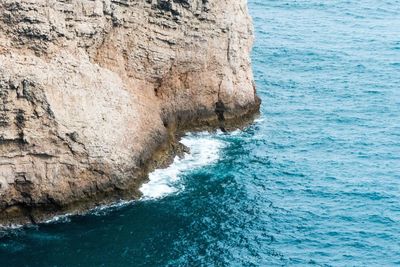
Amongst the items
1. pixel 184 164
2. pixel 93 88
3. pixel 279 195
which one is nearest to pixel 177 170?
pixel 184 164

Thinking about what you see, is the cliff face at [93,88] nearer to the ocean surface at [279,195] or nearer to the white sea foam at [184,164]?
the white sea foam at [184,164]

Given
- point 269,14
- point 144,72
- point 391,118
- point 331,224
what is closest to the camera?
point 331,224

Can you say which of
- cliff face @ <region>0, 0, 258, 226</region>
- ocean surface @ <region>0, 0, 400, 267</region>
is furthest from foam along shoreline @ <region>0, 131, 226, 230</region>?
cliff face @ <region>0, 0, 258, 226</region>

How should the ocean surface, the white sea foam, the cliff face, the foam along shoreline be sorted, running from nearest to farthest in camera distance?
the ocean surface → the cliff face → the foam along shoreline → the white sea foam

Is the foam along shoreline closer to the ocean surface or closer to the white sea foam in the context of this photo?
the white sea foam

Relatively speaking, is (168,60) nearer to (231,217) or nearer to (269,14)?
(231,217)

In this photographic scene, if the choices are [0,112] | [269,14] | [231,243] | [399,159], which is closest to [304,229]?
[231,243]

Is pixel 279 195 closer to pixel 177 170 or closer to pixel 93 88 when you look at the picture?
pixel 177 170
